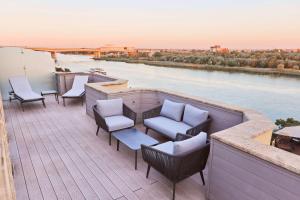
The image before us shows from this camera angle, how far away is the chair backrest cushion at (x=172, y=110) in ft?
12.7

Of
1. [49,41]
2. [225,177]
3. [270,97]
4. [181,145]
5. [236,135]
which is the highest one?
[49,41]

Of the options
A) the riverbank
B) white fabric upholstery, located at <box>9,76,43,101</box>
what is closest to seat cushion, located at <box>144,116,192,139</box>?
white fabric upholstery, located at <box>9,76,43,101</box>

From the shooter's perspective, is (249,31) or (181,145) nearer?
(181,145)

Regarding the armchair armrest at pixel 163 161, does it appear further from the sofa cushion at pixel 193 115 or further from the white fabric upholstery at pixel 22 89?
the white fabric upholstery at pixel 22 89

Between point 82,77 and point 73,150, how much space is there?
415cm

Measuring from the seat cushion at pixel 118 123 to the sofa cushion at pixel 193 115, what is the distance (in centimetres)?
111

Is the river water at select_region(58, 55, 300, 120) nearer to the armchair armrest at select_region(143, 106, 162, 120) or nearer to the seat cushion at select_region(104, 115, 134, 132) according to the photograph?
the armchair armrest at select_region(143, 106, 162, 120)

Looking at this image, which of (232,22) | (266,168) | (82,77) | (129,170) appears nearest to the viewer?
(266,168)

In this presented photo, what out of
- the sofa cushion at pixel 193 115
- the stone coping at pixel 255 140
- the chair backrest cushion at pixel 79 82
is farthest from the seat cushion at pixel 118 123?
the chair backrest cushion at pixel 79 82

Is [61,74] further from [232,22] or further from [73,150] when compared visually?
[232,22]

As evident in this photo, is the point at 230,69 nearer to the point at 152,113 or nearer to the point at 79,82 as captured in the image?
the point at 79,82

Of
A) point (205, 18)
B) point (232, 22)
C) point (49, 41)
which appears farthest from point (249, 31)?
point (49, 41)

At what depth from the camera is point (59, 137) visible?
4.11m

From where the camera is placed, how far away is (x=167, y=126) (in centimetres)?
368
